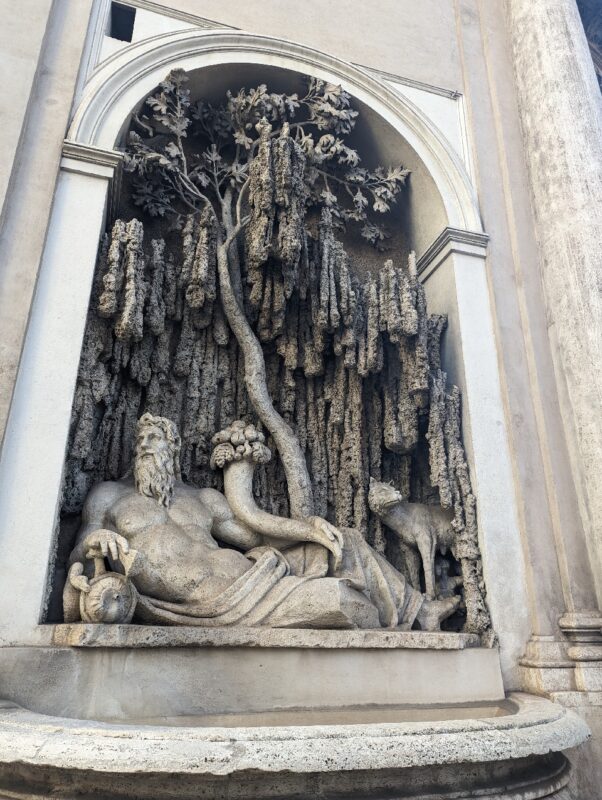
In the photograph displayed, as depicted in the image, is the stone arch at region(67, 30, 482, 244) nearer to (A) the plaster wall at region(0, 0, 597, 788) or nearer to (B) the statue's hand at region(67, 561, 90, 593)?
(A) the plaster wall at region(0, 0, 597, 788)

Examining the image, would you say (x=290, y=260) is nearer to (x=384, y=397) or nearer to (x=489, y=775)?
(x=384, y=397)

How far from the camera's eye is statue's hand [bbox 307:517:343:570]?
3.45m

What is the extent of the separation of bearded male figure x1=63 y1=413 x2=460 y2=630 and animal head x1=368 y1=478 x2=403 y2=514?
0.30 m

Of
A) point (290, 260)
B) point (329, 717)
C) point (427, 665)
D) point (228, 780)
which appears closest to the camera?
point (228, 780)

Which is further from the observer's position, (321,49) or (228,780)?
(321,49)

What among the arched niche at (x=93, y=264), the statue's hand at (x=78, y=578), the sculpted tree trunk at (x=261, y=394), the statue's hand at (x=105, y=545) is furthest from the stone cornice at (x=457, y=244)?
the statue's hand at (x=78, y=578)

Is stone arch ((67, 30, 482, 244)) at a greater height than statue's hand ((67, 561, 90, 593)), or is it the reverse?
stone arch ((67, 30, 482, 244))

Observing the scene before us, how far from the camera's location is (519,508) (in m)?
3.99

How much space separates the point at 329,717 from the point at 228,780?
40.4 inches

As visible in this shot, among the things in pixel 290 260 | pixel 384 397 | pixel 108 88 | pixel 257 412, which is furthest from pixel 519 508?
pixel 108 88

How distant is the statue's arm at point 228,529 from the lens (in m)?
3.65

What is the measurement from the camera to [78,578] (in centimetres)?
281

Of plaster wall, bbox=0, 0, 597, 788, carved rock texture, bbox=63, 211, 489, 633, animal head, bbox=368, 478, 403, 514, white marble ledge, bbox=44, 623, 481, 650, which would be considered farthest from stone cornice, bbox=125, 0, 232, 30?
white marble ledge, bbox=44, 623, 481, 650

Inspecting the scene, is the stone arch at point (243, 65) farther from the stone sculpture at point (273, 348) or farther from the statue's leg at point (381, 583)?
the statue's leg at point (381, 583)
